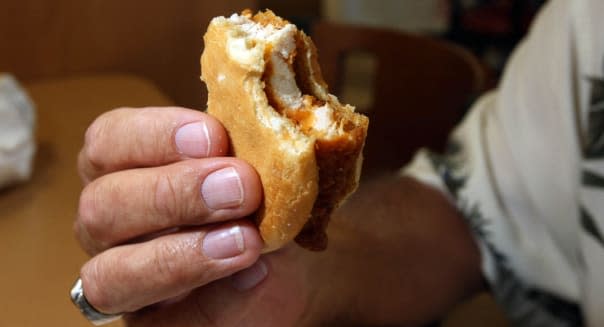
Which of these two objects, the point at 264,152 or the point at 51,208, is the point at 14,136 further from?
the point at 264,152

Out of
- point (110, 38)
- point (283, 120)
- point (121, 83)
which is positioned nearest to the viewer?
point (283, 120)

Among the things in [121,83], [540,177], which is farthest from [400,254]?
[121,83]

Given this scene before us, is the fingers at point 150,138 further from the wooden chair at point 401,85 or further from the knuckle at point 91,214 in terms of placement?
the wooden chair at point 401,85

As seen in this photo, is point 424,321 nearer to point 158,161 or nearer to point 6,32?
point 158,161

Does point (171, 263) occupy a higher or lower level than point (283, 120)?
lower

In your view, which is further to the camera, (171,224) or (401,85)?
(401,85)

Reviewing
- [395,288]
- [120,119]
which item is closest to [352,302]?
[395,288]

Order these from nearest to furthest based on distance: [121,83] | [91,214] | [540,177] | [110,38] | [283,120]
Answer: [283,120] → [91,214] → [540,177] → [121,83] → [110,38]
